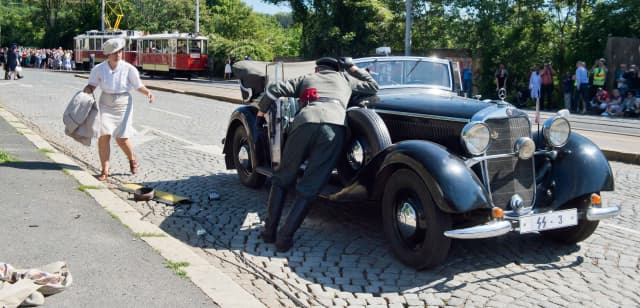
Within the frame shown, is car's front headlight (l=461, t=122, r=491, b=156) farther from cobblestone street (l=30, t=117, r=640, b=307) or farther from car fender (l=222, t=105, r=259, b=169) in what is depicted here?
car fender (l=222, t=105, r=259, b=169)

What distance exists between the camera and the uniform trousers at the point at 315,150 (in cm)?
573

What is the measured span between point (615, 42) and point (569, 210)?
Result: 67.0 feet

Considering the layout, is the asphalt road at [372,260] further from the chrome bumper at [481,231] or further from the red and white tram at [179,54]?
the red and white tram at [179,54]

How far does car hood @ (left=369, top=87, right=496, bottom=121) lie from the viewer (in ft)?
18.6

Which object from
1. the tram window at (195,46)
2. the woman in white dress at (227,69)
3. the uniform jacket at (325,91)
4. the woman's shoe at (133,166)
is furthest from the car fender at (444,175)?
the tram window at (195,46)

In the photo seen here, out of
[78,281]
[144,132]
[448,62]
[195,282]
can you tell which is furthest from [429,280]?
[144,132]

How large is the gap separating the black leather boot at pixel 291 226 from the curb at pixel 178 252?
28.3 inches

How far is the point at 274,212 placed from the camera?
597 centimetres

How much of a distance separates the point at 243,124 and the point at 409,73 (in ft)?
6.54

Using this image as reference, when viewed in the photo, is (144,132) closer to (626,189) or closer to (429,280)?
(626,189)

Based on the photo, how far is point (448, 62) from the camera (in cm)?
762

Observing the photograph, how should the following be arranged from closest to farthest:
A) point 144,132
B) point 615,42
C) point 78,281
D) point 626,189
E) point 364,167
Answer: point 78,281 → point 364,167 → point 626,189 → point 144,132 → point 615,42

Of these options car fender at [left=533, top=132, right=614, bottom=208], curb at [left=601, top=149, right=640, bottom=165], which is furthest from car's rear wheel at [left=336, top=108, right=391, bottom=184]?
curb at [left=601, top=149, right=640, bottom=165]

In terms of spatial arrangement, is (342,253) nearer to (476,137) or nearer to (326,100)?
(326,100)
